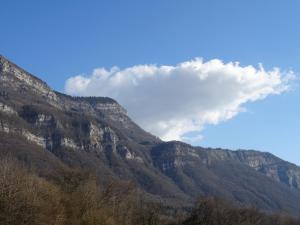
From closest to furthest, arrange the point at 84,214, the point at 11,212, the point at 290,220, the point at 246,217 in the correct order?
the point at 11,212
the point at 84,214
the point at 246,217
the point at 290,220

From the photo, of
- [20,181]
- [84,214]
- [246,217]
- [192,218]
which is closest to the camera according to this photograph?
[20,181]

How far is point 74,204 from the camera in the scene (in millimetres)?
75875

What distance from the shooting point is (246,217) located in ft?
431

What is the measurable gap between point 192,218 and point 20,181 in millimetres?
57104

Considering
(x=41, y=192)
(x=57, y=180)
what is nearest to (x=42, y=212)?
(x=41, y=192)

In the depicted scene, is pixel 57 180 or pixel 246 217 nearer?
pixel 57 180

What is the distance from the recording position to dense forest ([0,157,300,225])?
191ft

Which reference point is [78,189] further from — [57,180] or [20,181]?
[20,181]

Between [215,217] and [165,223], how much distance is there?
11749mm

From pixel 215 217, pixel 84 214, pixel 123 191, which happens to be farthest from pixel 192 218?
pixel 84 214

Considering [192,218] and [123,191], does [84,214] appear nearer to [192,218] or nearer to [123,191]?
[123,191]

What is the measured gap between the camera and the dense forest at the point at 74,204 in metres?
58.3

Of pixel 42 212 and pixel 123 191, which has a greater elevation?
pixel 123 191

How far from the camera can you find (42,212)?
60.3 m
